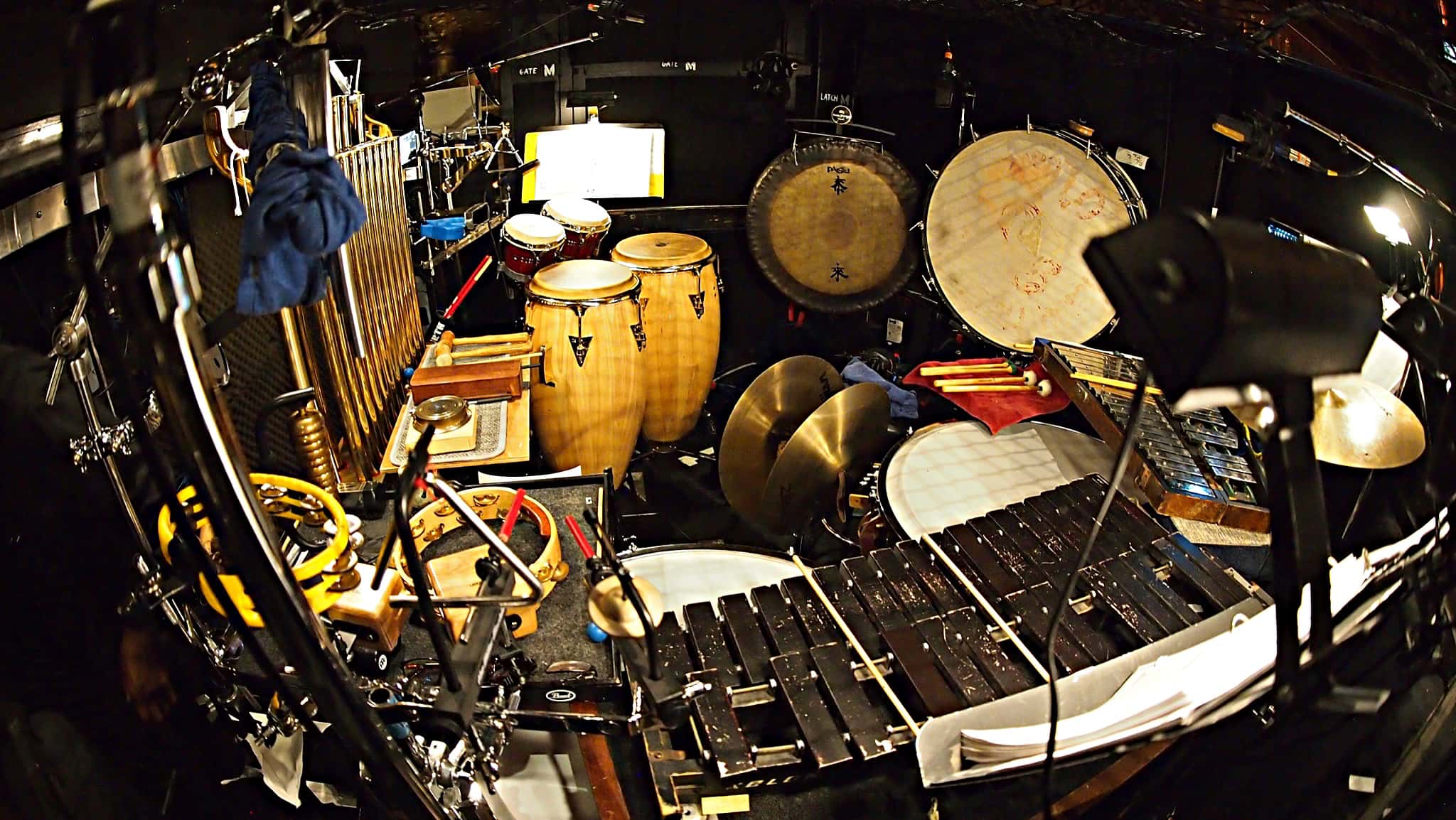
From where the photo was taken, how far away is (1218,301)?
2.79 ft

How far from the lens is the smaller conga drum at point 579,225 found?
4.14 meters

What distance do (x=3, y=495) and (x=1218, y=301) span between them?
5.65 feet

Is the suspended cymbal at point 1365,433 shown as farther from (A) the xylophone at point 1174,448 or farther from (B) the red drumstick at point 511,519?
(B) the red drumstick at point 511,519

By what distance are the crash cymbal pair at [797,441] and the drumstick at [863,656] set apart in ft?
2.79

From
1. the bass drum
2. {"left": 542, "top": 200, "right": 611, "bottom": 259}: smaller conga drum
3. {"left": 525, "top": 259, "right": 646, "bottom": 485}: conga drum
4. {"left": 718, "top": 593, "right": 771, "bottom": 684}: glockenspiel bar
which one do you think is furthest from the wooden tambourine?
the bass drum

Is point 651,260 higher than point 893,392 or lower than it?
higher

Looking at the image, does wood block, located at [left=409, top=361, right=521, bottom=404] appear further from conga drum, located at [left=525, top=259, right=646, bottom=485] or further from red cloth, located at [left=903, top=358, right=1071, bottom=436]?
red cloth, located at [left=903, top=358, right=1071, bottom=436]

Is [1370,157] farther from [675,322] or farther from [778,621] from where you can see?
[675,322]

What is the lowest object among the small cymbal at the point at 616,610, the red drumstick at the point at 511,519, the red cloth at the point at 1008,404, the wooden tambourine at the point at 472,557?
the red cloth at the point at 1008,404

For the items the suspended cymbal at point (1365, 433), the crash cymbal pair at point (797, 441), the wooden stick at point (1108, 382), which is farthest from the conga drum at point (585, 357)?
the suspended cymbal at point (1365, 433)

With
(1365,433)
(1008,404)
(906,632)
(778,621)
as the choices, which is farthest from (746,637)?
(1008,404)

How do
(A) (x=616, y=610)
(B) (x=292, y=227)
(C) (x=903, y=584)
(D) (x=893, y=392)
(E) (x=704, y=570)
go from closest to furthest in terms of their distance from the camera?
1. (B) (x=292, y=227)
2. (A) (x=616, y=610)
3. (C) (x=903, y=584)
4. (E) (x=704, y=570)
5. (D) (x=893, y=392)

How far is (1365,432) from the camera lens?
1.75 metres

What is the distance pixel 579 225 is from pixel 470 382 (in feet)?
4.52
